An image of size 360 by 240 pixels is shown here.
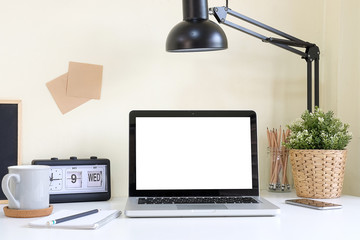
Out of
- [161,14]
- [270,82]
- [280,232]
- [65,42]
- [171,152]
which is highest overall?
[161,14]

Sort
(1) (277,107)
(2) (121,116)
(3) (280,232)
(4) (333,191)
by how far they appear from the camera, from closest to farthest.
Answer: (3) (280,232), (4) (333,191), (2) (121,116), (1) (277,107)

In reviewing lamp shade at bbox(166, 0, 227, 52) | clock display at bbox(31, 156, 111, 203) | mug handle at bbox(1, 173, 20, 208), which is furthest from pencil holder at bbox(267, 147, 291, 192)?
mug handle at bbox(1, 173, 20, 208)

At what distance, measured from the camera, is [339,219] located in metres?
1.15

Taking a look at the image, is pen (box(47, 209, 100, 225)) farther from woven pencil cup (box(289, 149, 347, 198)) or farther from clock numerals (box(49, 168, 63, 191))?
woven pencil cup (box(289, 149, 347, 198))

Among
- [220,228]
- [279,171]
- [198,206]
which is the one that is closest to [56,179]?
[198,206]

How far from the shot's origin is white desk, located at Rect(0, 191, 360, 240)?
982mm

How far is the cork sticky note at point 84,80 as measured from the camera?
4.93 feet

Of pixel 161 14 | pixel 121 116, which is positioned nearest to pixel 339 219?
pixel 121 116

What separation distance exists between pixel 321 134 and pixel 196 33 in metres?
0.47

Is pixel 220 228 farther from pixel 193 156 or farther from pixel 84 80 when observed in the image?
pixel 84 80

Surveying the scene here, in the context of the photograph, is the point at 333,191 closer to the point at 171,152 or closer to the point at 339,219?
the point at 339,219

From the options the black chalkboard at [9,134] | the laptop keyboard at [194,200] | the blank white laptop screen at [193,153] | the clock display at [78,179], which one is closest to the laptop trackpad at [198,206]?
the laptop keyboard at [194,200]

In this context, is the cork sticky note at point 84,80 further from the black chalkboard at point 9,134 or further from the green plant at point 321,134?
the green plant at point 321,134

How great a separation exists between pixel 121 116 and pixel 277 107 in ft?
1.73
